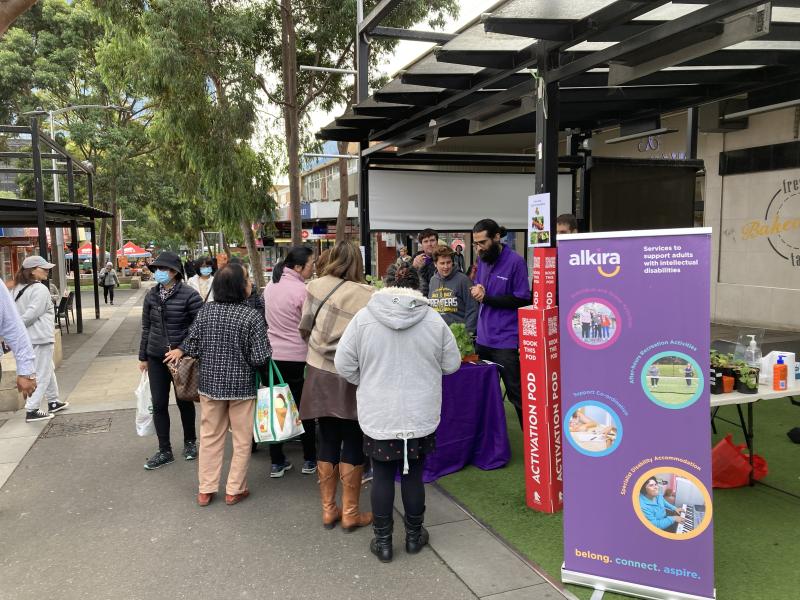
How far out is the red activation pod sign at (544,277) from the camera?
12.7 feet

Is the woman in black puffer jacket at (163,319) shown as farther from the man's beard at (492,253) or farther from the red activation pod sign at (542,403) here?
the red activation pod sign at (542,403)

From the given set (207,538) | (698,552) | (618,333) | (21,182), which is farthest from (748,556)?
(21,182)

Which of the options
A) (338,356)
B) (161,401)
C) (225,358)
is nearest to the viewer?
(338,356)

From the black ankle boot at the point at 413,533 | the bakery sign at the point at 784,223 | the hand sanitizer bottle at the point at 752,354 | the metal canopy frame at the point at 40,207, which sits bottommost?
the black ankle boot at the point at 413,533

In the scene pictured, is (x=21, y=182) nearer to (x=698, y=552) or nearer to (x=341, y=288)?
(x=341, y=288)

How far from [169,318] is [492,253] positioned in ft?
8.69

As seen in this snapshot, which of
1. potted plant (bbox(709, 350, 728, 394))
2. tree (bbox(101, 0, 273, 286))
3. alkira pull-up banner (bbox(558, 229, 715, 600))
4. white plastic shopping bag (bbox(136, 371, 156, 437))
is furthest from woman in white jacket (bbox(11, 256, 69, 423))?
potted plant (bbox(709, 350, 728, 394))

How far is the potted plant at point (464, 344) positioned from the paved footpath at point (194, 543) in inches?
40.3

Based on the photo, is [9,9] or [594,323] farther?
[9,9]

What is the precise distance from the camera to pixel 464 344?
4.74 metres

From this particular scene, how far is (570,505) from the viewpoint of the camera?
3.15m

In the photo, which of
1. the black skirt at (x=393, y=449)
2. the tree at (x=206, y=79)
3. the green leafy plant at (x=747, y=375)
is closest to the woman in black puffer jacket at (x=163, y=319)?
the black skirt at (x=393, y=449)

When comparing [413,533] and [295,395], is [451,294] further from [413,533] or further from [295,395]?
[413,533]

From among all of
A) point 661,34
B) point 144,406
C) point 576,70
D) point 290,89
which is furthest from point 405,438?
point 290,89
